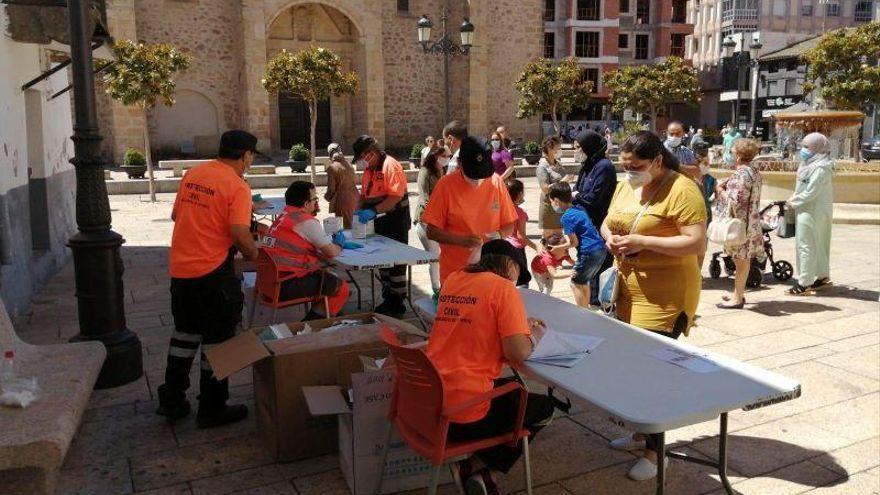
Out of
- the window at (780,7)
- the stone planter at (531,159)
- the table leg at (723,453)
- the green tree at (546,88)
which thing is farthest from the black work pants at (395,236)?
the window at (780,7)

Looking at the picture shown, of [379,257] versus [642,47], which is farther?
[642,47]

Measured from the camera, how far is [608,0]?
148 ft

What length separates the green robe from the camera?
7.29 metres

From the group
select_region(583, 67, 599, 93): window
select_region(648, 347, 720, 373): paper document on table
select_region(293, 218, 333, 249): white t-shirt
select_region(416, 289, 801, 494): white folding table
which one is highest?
select_region(583, 67, 599, 93): window

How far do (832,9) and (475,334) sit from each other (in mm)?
66516

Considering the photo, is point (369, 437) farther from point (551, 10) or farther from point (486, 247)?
point (551, 10)

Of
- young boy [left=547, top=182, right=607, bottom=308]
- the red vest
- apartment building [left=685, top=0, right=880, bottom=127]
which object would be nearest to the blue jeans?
young boy [left=547, top=182, right=607, bottom=308]

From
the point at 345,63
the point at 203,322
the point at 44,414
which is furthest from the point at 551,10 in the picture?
the point at 44,414

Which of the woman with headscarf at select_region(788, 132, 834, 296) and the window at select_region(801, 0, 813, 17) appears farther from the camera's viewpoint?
the window at select_region(801, 0, 813, 17)

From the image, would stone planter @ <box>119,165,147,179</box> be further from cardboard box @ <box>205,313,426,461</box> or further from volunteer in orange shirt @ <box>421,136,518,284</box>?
cardboard box @ <box>205,313,426,461</box>

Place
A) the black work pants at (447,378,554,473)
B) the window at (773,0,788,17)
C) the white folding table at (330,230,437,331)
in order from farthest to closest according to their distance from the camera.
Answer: the window at (773,0,788,17) → the white folding table at (330,230,437,331) → the black work pants at (447,378,554,473)

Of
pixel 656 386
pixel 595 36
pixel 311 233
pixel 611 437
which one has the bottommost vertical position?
→ pixel 611 437

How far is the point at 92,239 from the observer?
493 cm

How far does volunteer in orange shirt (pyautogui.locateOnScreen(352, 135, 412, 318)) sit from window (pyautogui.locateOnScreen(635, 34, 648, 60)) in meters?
46.6
